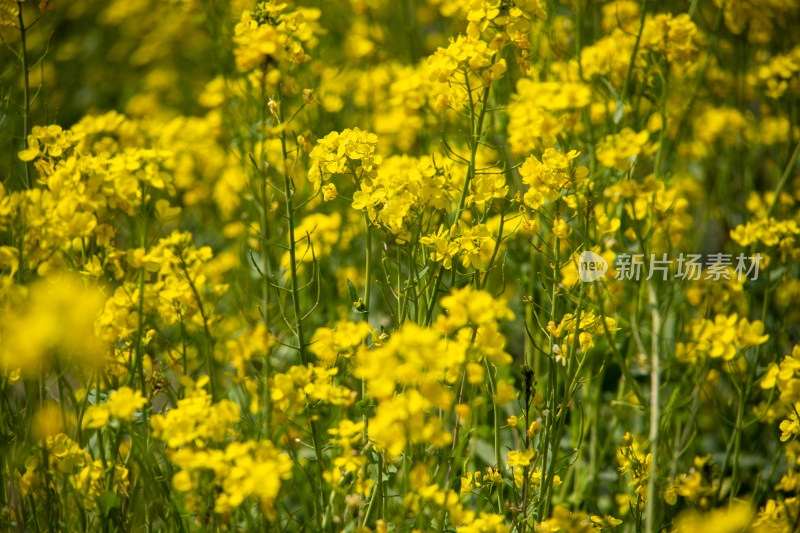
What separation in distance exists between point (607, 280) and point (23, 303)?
126 cm

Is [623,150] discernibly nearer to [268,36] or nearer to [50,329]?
[268,36]

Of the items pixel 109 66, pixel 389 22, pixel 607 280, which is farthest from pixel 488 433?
pixel 109 66

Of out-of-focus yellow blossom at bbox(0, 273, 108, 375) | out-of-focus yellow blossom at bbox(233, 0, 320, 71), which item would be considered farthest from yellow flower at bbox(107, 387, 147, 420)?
out-of-focus yellow blossom at bbox(233, 0, 320, 71)

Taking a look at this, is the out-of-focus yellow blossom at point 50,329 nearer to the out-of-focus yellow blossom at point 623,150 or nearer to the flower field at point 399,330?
the flower field at point 399,330

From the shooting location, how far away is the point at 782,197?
242 cm

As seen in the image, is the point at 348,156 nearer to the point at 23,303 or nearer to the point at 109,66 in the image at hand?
the point at 23,303

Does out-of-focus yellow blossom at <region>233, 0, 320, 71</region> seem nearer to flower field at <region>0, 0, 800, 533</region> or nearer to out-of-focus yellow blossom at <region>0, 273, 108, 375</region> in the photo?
flower field at <region>0, 0, 800, 533</region>

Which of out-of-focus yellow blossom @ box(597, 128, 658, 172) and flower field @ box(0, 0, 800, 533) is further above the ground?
out-of-focus yellow blossom @ box(597, 128, 658, 172)
